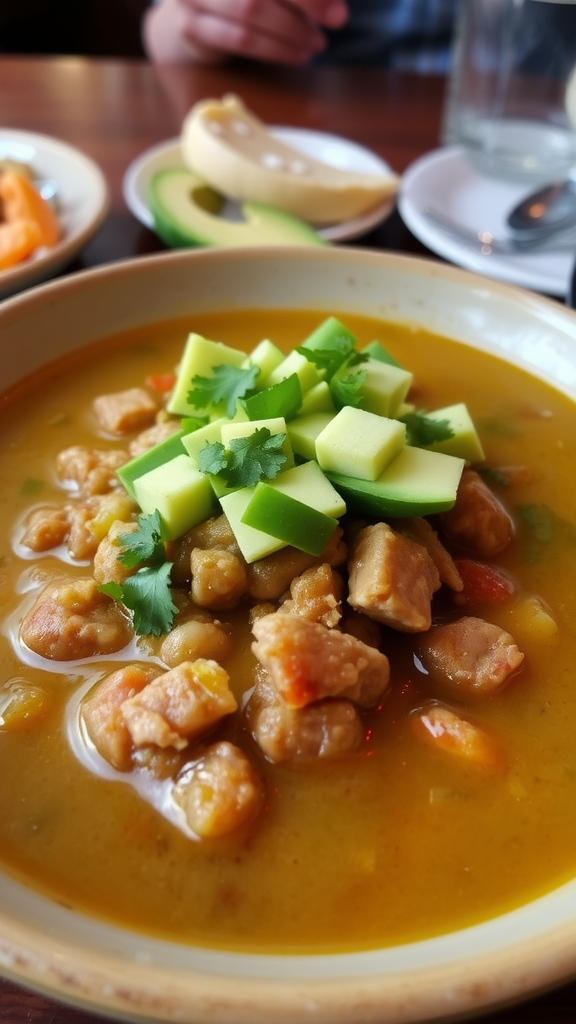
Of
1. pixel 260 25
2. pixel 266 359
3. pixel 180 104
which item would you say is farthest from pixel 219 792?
pixel 260 25

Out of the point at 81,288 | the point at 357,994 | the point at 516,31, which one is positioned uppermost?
the point at 516,31

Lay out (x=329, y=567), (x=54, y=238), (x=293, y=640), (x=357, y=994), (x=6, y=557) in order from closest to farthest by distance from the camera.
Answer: (x=357, y=994), (x=293, y=640), (x=329, y=567), (x=6, y=557), (x=54, y=238)

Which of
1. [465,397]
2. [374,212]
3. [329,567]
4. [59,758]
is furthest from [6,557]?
[374,212]

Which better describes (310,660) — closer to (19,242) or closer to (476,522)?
(476,522)

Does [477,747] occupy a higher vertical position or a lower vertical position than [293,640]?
lower

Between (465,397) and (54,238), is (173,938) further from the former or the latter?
(54,238)

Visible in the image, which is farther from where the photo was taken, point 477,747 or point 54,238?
point 54,238

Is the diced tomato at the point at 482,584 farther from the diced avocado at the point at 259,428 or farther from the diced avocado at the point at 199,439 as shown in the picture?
the diced avocado at the point at 199,439

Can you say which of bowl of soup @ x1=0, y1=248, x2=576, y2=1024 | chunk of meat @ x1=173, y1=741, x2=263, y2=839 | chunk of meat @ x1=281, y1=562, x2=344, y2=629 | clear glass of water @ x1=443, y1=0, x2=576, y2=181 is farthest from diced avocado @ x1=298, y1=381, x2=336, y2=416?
clear glass of water @ x1=443, y1=0, x2=576, y2=181

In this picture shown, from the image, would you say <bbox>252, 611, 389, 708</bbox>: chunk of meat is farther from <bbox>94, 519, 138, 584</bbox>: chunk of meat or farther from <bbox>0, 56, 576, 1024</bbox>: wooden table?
<bbox>0, 56, 576, 1024</bbox>: wooden table
